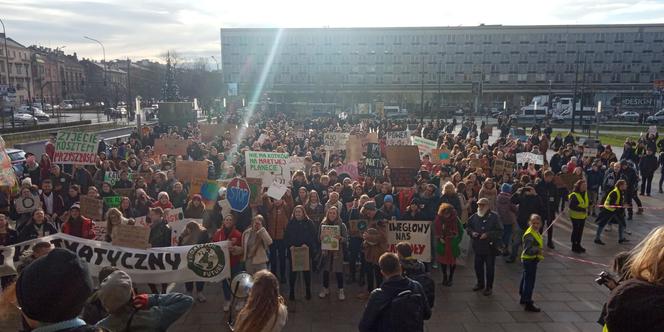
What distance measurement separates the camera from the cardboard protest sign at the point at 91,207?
980 cm

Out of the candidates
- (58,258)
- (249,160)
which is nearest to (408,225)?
(249,160)

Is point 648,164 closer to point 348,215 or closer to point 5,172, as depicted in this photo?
point 348,215

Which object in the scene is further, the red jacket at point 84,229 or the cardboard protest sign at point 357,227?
the cardboard protest sign at point 357,227

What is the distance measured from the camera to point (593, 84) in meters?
99.8

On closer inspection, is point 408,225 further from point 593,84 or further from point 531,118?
point 593,84

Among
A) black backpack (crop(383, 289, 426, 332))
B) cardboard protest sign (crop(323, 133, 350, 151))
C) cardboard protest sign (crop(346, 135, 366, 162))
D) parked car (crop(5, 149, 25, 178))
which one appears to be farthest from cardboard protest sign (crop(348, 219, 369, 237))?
parked car (crop(5, 149, 25, 178))

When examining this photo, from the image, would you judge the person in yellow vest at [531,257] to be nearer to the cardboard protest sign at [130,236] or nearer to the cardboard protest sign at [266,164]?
the cardboard protest sign at [130,236]

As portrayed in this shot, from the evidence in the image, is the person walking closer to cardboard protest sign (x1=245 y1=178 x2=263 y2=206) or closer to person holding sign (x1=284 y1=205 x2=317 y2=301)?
person holding sign (x1=284 y1=205 x2=317 y2=301)

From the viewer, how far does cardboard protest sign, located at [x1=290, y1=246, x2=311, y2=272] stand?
8352 mm

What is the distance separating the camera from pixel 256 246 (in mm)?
7883

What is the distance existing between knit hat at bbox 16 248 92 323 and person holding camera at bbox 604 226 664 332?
2.53 meters

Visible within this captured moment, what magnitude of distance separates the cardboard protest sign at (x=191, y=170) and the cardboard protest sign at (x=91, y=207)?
11.8 ft

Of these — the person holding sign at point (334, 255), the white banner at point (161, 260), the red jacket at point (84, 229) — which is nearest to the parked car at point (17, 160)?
the red jacket at point (84, 229)

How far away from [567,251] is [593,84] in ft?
337
